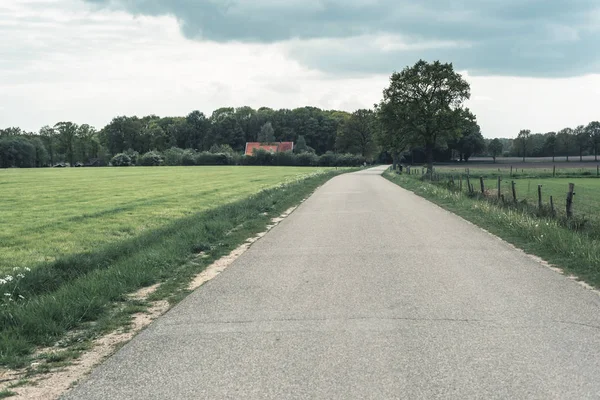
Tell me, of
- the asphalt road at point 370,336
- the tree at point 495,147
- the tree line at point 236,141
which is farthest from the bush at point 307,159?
the asphalt road at point 370,336

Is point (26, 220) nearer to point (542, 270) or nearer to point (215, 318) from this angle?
point (215, 318)

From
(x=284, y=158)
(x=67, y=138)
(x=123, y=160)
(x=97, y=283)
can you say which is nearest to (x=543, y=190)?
(x=97, y=283)

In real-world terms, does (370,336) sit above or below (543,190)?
above

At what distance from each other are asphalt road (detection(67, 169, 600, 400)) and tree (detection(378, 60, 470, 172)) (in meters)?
53.6

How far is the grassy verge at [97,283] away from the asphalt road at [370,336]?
0.91m

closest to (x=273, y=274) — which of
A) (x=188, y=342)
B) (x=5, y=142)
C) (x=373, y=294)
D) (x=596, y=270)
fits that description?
(x=373, y=294)

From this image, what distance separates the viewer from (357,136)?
13375 cm

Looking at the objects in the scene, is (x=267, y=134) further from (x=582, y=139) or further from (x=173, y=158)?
(x=582, y=139)

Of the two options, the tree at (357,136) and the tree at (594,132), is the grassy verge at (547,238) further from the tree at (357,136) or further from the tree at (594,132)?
the tree at (594,132)

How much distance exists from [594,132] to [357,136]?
211 ft

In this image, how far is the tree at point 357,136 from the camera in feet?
439

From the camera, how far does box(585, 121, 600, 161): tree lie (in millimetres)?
144000

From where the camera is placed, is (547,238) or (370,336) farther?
(547,238)

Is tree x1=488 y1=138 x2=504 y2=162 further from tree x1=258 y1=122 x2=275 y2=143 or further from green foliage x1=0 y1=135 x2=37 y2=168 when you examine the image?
green foliage x1=0 y1=135 x2=37 y2=168
